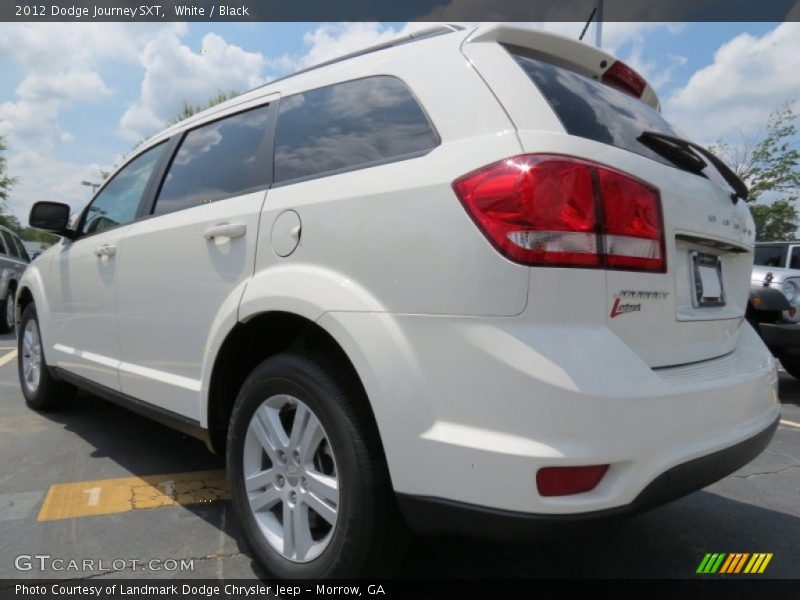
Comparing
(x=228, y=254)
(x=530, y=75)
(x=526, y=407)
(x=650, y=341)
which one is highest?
(x=530, y=75)

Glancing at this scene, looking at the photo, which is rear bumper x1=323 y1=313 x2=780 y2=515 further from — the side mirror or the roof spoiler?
the side mirror

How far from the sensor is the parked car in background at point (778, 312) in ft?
17.3

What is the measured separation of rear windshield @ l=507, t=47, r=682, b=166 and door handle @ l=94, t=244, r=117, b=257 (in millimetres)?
2306

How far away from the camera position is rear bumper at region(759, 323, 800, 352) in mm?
5309

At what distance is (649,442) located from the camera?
1.56 metres

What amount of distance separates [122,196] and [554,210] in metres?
2.85

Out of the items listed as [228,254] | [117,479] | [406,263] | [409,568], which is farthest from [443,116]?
[117,479]

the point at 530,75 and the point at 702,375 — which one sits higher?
the point at 530,75

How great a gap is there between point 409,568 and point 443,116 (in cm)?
164

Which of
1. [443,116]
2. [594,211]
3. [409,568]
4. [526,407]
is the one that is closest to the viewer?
[526,407]

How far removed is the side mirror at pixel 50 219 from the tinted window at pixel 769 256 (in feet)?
27.1

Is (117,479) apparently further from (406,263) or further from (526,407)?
(526,407)

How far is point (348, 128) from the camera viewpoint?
6.99 feet

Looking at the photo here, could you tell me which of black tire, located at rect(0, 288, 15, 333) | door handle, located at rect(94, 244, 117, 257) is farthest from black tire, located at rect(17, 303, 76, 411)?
black tire, located at rect(0, 288, 15, 333)
